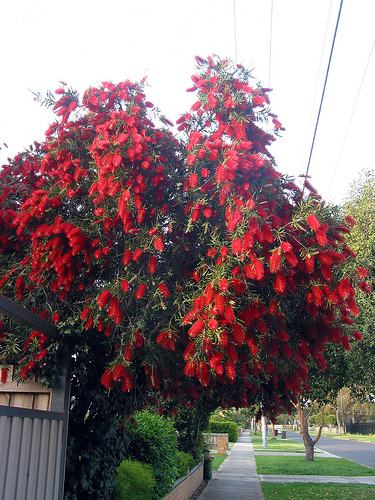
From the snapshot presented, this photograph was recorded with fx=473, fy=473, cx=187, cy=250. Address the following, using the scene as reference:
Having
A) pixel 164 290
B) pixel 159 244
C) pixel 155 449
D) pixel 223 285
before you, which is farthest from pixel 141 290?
pixel 155 449

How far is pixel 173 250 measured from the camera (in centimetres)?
454

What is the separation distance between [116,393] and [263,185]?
9.41ft

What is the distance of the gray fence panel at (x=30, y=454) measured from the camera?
3.64m

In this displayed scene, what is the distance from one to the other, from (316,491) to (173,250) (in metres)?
10.8

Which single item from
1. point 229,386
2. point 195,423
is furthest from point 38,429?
point 195,423

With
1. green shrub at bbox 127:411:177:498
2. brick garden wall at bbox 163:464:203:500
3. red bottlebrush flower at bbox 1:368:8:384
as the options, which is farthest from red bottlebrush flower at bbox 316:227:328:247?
brick garden wall at bbox 163:464:203:500

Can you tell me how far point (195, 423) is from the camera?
13367mm

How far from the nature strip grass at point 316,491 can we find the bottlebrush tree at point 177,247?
8242 mm

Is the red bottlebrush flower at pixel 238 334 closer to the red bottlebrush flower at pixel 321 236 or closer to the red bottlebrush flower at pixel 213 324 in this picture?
the red bottlebrush flower at pixel 213 324

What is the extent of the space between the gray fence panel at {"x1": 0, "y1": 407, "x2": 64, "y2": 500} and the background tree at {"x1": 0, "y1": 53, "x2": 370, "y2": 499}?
59 centimetres

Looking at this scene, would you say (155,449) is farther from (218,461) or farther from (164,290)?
(218,461)

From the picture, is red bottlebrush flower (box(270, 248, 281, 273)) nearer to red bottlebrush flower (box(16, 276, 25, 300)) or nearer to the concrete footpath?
red bottlebrush flower (box(16, 276, 25, 300))

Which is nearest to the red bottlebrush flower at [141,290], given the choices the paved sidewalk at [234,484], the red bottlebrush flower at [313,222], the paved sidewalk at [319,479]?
the red bottlebrush flower at [313,222]

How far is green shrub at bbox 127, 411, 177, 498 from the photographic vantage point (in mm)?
7828
